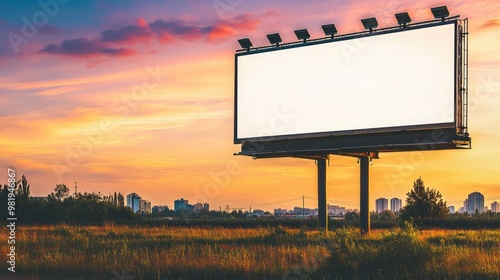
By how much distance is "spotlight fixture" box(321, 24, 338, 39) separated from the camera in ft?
98.7

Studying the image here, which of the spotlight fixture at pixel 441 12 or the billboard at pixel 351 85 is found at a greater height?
the spotlight fixture at pixel 441 12

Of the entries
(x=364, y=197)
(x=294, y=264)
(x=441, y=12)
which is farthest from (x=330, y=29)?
(x=294, y=264)

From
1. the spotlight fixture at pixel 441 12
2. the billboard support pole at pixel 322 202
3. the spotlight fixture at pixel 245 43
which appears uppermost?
the spotlight fixture at pixel 245 43

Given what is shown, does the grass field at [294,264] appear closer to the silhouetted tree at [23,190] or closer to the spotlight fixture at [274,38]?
the spotlight fixture at [274,38]

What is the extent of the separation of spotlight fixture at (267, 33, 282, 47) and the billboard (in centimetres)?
37

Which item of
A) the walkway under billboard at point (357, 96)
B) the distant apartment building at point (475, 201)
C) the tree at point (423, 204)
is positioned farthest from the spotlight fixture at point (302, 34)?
the distant apartment building at point (475, 201)

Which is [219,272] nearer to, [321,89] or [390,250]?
[390,250]

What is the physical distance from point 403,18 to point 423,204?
1217 inches

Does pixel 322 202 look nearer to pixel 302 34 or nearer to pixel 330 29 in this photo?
pixel 302 34

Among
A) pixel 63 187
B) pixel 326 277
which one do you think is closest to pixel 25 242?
pixel 326 277

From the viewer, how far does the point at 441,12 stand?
2659 cm

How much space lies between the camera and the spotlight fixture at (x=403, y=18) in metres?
27.5

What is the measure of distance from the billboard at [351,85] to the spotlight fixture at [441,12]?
0.37 m

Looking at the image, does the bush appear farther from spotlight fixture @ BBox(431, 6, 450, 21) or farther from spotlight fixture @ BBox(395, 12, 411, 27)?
spotlight fixture @ BBox(395, 12, 411, 27)
